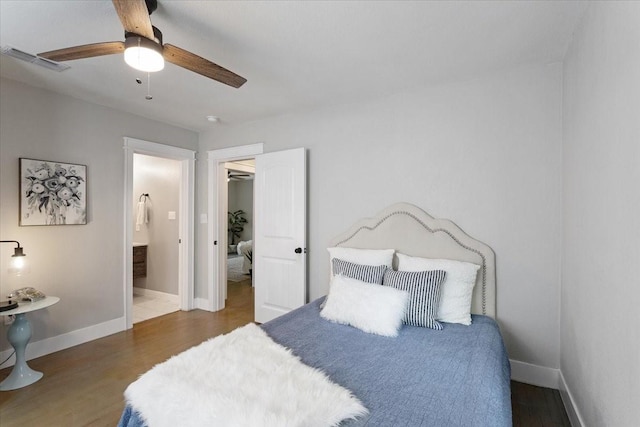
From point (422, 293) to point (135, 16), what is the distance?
7.44 feet

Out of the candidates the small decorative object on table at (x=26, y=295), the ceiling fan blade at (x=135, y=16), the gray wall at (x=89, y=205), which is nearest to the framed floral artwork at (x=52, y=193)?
the gray wall at (x=89, y=205)

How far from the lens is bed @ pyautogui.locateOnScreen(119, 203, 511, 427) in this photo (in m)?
1.27

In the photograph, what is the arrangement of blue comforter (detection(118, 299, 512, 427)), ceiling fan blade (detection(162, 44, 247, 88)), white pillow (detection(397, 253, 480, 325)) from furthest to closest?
white pillow (detection(397, 253, 480, 325))
ceiling fan blade (detection(162, 44, 247, 88))
blue comforter (detection(118, 299, 512, 427))

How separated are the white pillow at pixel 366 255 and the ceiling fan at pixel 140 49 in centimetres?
180

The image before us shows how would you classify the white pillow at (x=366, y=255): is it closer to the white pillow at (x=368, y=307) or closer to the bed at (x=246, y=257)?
the white pillow at (x=368, y=307)

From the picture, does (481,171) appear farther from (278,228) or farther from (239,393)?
(239,393)

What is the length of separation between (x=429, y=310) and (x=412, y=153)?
139 centimetres

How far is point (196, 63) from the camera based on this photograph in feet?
6.04

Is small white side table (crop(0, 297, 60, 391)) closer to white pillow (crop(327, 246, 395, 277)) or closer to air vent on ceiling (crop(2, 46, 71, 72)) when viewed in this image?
air vent on ceiling (crop(2, 46, 71, 72))

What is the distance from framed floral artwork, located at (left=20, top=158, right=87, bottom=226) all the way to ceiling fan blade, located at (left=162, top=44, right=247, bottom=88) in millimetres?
2021

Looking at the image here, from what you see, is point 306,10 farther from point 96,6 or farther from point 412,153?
point 412,153

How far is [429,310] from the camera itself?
2166mm

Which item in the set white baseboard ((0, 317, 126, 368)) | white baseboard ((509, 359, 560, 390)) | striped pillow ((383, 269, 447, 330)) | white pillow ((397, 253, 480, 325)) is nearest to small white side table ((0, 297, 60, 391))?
white baseboard ((0, 317, 126, 368))

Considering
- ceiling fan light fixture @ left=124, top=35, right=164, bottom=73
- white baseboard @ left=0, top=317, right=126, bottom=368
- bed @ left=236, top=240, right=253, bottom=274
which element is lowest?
white baseboard @ left=0, top=317, right=126, bottom=368
